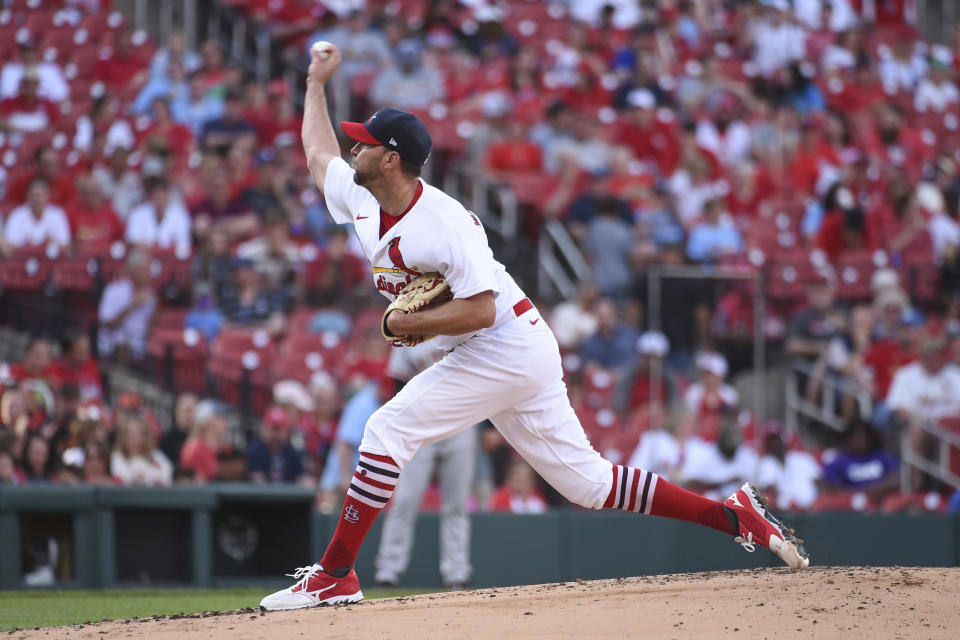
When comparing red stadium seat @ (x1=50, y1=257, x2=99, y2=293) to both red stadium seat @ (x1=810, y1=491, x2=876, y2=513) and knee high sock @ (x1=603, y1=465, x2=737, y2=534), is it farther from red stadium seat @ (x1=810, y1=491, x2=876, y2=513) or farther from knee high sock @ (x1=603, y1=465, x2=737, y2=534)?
knee high sock @ (x1=603, y1=465, x2=737, y2=534)

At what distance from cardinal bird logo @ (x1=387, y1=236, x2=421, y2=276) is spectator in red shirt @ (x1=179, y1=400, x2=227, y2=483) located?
16.3 ft

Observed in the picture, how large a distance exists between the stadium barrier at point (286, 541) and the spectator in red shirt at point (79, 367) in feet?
7.41

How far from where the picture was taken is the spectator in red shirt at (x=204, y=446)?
392 inches

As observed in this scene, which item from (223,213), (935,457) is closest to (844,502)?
(935,457)

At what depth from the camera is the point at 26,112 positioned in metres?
13.7

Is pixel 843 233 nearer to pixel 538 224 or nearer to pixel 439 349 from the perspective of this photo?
pixel 538 224

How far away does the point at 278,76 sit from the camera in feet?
52.4

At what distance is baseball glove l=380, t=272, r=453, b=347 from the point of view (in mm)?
5145

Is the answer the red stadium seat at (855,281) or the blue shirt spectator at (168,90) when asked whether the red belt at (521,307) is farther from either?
the blue shirt spectator at (168,90)

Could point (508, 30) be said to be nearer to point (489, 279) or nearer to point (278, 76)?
point (278, 76)

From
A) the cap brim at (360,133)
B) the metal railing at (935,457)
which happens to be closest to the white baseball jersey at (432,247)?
the cap brim at (360,133)

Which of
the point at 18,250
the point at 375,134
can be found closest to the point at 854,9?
the point at 18,250

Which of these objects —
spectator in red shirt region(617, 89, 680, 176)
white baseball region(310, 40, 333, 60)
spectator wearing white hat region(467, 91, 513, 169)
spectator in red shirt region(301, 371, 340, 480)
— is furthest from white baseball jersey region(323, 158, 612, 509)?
spectator in red shirt region(617, 89, 680, 176)

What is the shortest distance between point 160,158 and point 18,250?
1864mm
